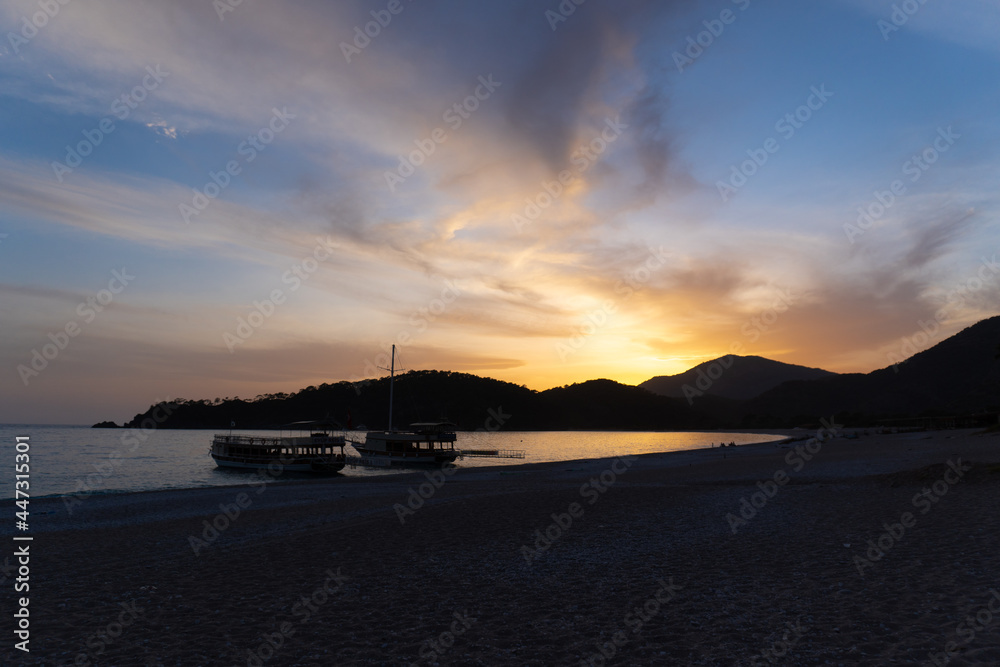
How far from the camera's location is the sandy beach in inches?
335

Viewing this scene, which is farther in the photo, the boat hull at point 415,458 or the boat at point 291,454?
the boat hull at point 415,458

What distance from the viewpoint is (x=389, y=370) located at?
3172 inches

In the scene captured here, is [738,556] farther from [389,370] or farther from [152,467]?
[152,467]

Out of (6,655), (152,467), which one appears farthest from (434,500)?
(152,467)

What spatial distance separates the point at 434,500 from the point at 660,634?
21.2m

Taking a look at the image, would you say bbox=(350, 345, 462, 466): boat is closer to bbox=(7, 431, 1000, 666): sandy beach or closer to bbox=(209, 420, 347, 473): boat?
bbox=(209, 420, 347, 473): boat

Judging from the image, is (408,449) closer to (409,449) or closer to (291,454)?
(409,449)

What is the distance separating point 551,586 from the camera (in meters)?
12.1

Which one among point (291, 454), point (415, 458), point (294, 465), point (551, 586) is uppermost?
point (551, 586)

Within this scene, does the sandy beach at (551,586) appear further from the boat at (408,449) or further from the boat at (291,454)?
the boat at (408,449)

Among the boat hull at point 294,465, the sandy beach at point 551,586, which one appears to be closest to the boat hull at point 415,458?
the boat hull at point 294,465

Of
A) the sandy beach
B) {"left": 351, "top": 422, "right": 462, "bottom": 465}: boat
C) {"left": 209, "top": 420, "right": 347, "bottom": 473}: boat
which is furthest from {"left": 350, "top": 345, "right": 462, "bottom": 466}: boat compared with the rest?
the sandy beach

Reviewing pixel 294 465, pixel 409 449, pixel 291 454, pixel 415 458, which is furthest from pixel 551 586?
pixel 409 449

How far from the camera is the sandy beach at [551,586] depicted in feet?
27.9
